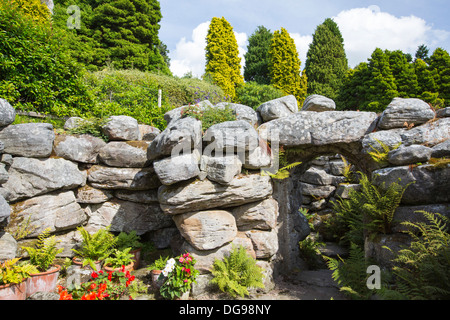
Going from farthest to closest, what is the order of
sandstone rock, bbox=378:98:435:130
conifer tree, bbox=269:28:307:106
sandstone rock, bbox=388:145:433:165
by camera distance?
1. conifer tree, bbox=269:28:307:106
2. sandstone rock, bbox=378:98:435:130
3. sandstone rock, bbox=388:145:433:165

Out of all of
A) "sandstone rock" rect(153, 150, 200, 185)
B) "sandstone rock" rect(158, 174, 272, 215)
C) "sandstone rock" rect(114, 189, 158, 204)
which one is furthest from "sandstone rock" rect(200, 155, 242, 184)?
"sandstone rock" rect(114, 189, 158, 204)

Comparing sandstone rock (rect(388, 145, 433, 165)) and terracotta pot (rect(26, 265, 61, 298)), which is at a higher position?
sandstone rock (rect(388, 145, 433, 165))

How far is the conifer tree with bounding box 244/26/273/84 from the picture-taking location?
26875 millimetres

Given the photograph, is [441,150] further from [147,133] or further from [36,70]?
[36,70]

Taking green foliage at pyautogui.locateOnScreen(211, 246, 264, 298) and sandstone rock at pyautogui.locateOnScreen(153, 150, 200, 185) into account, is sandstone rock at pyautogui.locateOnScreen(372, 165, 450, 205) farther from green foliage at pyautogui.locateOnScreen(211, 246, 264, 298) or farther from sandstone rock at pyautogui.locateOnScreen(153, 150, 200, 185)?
sandstone rock at pyautogui.locateOnScreen(153, 150, 200, 185)

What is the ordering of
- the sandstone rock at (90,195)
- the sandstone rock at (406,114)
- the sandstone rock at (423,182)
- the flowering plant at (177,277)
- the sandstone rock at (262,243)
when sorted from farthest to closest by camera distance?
1. the sandstone rock at (90,195)
2. the sandstone rock at (262,243)
3. the sandstone rock at (406,114)
4. the flowering plant at (177,277)
5. the sandstone rock at (423,182)

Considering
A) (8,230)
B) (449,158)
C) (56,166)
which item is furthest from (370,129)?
(8,230)

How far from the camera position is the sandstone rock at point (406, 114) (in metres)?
5.93

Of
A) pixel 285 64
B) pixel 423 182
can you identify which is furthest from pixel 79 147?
pixel 285 64

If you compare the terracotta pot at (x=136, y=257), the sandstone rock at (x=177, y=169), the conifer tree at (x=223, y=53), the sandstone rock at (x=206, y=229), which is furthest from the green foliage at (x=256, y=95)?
the terracotta pot at (x=136, y=257)

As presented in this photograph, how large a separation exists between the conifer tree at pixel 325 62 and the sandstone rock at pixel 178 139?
787 inches

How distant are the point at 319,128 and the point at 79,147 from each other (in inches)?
229

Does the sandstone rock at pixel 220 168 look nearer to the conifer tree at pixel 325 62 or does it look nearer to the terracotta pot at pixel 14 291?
the terracotta pot at pixel 14 291

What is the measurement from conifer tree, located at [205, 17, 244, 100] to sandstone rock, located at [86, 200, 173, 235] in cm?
1470
